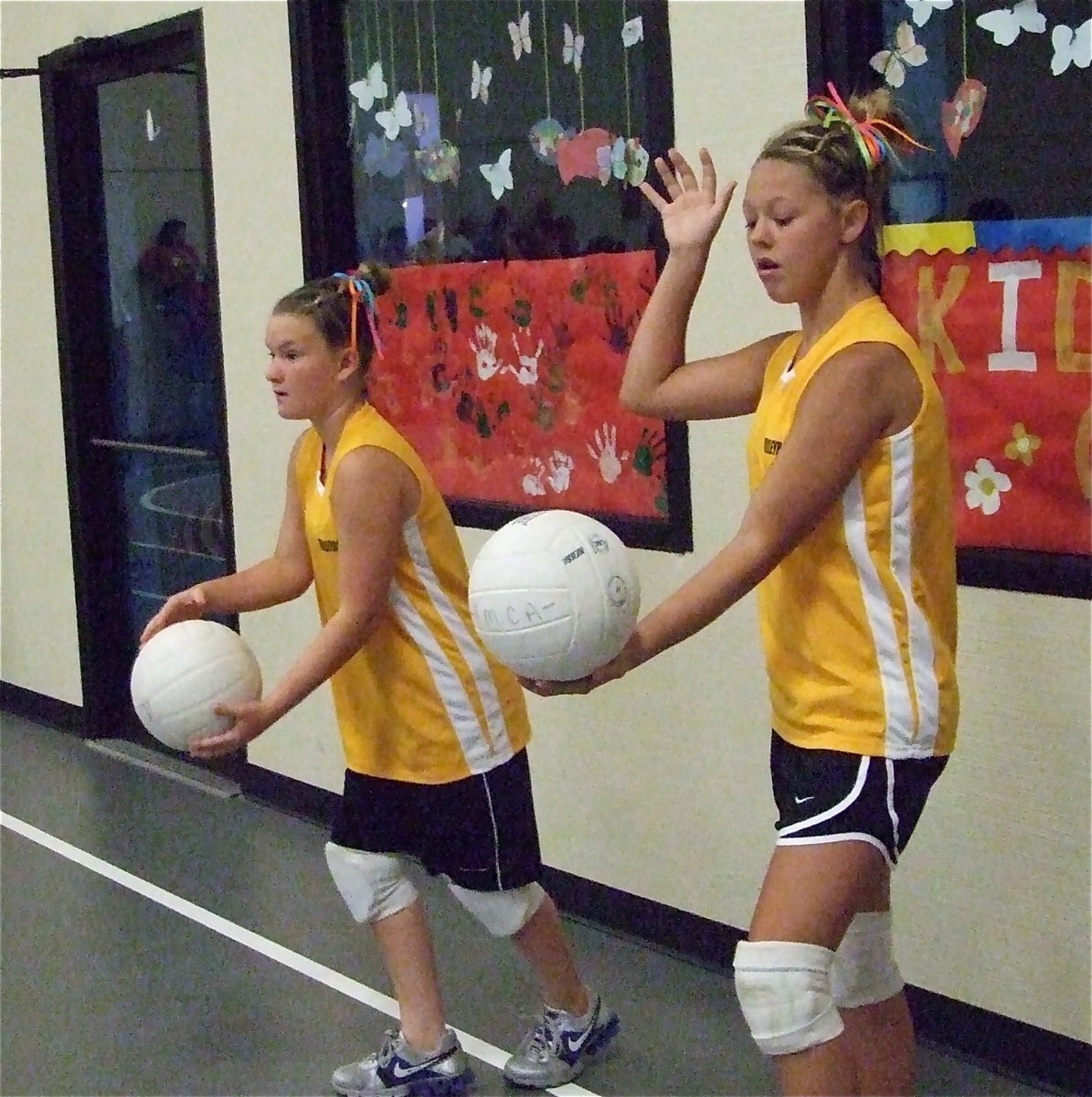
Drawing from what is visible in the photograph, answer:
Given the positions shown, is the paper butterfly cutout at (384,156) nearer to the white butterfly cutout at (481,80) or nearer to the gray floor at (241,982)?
the white butterfly cutout at (481,80)

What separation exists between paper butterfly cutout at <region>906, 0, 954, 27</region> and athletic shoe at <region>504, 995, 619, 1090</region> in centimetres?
175

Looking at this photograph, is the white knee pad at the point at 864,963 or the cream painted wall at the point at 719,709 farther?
the cream painted wall at the point at 719,709

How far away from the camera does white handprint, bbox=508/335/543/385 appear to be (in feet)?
10.8

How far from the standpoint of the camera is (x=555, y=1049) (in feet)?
8.42

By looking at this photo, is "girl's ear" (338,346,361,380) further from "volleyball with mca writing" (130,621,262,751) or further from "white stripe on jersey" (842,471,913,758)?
"white stripe on jersey" (842,471,913,758)

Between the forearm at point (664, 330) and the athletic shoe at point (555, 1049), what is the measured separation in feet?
3.71

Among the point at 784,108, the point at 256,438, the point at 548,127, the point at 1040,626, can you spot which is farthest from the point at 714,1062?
the point at 256,438

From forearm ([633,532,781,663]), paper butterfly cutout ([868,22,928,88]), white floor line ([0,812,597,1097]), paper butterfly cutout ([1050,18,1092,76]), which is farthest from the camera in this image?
white floor line ([0,812,597,1097])

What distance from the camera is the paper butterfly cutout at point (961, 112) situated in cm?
238

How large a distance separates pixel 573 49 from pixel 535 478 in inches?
36.1

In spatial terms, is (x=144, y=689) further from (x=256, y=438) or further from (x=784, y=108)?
(x=256, y=438)

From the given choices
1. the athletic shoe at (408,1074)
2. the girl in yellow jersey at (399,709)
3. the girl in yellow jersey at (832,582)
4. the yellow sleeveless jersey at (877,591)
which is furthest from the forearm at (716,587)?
the athletic shoe at (408,1074)

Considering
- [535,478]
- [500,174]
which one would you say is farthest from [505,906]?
[500,174]

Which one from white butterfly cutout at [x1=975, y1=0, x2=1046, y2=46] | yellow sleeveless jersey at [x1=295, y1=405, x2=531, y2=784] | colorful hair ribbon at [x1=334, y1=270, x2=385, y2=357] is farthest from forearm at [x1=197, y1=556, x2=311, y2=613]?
white butterfly cutout at [x1=975, y1=0, x2=1046, y2=46]
